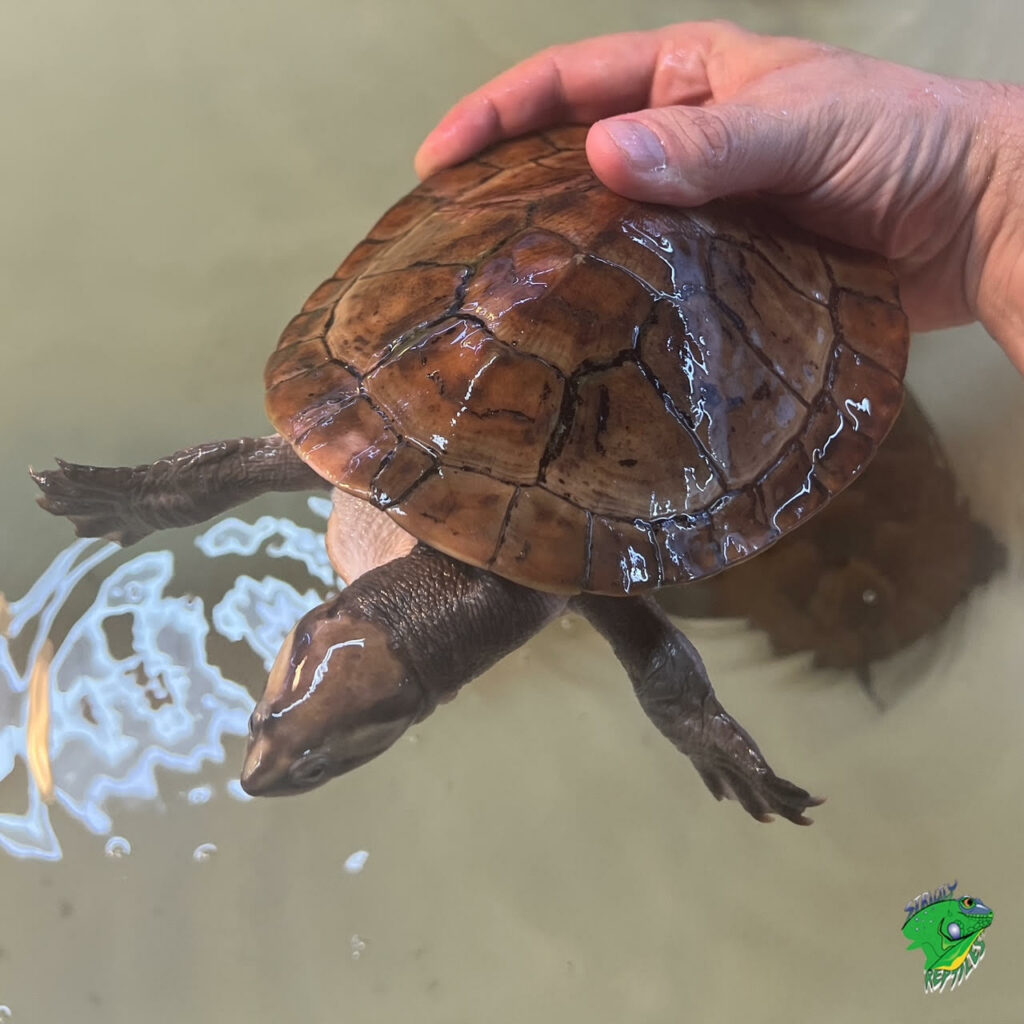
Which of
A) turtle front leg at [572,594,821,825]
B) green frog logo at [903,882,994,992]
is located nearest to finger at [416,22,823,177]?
turtle front leg at [572,594,821,825]

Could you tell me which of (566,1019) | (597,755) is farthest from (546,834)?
(566,1019)

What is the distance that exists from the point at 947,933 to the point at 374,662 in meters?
1.26

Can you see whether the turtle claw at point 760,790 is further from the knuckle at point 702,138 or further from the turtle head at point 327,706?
the knuckle at point 702,138

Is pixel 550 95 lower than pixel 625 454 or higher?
higher

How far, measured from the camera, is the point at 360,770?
1.63 meters

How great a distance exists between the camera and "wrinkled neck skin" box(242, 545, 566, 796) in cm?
101

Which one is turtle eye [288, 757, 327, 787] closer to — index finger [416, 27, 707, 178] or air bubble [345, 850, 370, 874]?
air bubble [345, 850, 370, 874]

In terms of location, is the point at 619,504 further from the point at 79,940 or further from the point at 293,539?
the point at 79,940

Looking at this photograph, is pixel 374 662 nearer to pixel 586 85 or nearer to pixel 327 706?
pixel 327 706

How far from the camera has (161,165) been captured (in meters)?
1.96

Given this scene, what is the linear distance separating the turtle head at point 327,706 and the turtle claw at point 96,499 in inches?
21.0

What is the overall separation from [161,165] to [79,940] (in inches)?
63.4

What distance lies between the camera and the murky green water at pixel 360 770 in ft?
5.04

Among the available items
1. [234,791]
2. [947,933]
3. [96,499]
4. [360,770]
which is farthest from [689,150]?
[947,933]
